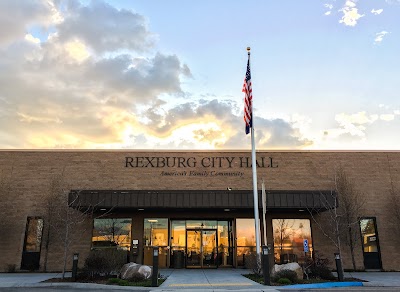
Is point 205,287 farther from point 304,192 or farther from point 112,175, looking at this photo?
point 112,175

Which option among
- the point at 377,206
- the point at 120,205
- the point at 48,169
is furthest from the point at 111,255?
the point at 377,206

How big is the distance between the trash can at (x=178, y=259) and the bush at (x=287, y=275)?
305 inches

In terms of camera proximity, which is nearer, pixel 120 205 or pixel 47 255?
pixel 120 205

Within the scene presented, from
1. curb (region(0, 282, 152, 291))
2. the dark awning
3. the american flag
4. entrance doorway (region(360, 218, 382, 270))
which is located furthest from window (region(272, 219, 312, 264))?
curb (region(0, 282, 152, 291))

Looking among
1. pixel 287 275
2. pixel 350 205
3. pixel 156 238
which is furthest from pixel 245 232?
pixel 287 275

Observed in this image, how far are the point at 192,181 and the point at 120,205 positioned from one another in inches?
184

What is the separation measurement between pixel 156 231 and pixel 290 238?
773cm

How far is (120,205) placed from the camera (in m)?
19.8

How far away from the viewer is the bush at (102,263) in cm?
1599

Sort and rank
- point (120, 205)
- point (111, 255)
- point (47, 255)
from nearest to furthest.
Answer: point (111, 255)
point (120, 205)
point (47, 255)

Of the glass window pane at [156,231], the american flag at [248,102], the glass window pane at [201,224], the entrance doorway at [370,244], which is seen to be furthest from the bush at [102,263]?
the entrance doorway at [370,244]

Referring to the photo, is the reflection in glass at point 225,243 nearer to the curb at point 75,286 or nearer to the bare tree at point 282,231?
the bare tree at point 282,231

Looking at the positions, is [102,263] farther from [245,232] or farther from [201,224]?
[245,232]

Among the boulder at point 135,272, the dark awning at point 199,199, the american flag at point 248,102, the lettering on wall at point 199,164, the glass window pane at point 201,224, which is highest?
the american flag at point 248,102
